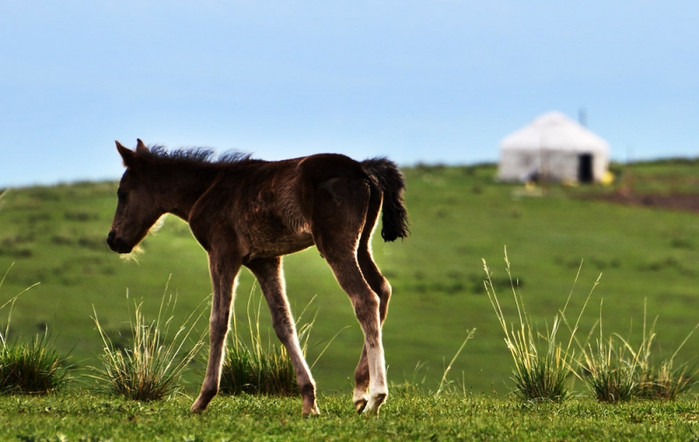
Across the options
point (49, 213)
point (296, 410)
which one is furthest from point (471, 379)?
point (49, 213)

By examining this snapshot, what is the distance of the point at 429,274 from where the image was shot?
27.8 meters

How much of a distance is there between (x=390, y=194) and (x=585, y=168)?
153ft

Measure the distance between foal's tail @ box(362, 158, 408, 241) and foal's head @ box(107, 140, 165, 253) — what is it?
2492mm

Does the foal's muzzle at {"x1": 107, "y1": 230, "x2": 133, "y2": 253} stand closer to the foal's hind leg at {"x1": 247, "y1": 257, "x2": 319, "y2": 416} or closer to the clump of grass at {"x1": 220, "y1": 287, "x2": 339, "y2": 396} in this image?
the foal's hind leg at {"x1": 247, "y1": 257, "x2": 319, "y2": 416}

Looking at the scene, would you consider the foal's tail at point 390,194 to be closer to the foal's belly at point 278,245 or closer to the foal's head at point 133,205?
the foal's belly at point 278,245

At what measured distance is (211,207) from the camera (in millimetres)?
9516

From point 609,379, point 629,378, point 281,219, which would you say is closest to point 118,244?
point 281,219

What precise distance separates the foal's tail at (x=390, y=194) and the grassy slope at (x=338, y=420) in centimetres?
173

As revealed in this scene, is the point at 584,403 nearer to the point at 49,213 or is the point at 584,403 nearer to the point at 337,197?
the point at 337,197

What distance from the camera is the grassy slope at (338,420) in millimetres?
8336

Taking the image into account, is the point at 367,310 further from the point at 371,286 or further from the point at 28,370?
the point at 28,370

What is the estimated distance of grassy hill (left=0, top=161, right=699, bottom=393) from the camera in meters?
20.5

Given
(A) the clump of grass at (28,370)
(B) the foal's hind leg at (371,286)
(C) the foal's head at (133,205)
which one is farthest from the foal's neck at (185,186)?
(A) the clump of grass at (28,370)

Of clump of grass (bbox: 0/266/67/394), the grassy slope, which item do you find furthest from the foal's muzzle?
clump of grass (bbox: 0/266/67/394)
